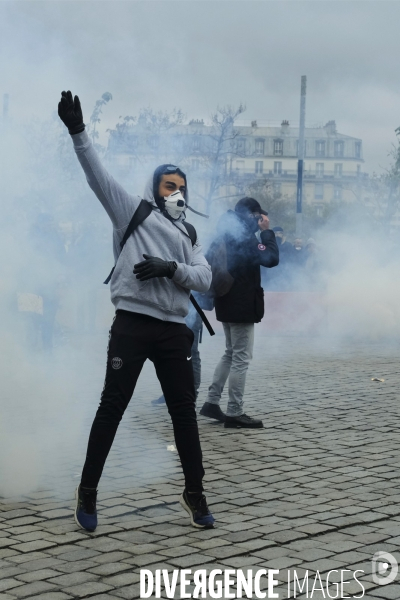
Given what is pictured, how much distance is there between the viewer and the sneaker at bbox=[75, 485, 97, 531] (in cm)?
427

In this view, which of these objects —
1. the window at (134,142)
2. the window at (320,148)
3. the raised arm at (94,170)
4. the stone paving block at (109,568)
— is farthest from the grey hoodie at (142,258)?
the window at (320,148)

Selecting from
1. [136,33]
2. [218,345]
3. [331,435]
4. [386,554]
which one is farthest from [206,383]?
[386,554]

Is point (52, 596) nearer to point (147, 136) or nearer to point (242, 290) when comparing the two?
point (147, 136)

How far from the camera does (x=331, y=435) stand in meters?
6.77

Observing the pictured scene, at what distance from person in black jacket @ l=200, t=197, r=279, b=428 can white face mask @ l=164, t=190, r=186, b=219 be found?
260 centimetres

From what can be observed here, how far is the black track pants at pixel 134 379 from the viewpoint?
14.3 ft

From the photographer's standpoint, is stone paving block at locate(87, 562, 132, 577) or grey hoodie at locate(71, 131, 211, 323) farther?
grey hoodie at locate(71, 131, 211, 323)

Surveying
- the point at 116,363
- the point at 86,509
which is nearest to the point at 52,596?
the point at 86,509

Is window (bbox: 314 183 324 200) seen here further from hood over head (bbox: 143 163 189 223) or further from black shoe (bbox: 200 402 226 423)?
hood over head (bbox: 143 163 189 223)

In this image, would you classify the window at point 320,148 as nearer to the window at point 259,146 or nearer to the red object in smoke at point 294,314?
the red object in smoke at point 294,314

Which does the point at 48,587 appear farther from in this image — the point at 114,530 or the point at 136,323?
the point at 136,323

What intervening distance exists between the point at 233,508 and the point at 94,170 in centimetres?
188

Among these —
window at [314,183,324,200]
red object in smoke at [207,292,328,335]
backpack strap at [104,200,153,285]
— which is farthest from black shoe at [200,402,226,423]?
window at [314,183,324,200]

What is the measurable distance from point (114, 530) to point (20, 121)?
2.25 m
